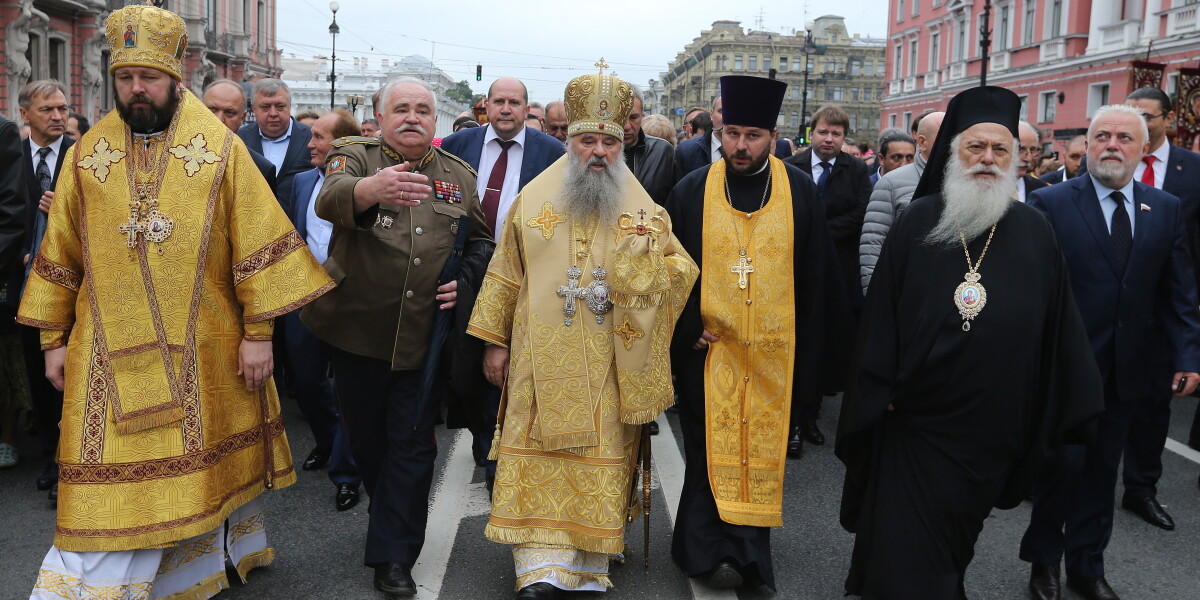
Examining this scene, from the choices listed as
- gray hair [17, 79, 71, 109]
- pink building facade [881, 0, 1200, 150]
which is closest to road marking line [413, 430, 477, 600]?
gray hair [17, 79, 71, 109]

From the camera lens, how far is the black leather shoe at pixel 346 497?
5.43 metres

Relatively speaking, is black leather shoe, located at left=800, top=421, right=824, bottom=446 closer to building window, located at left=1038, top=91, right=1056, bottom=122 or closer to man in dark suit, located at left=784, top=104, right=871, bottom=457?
man in dark suit, located at left=784, top=104, right=871, bottom=457

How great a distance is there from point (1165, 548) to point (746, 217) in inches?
110

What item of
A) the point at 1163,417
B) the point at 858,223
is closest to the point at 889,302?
the point at 1163,417

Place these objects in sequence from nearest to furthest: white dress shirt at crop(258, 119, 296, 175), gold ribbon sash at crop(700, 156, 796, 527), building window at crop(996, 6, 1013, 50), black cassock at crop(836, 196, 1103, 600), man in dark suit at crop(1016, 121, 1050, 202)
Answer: black cassock at crop(836, 196, 1103, 600) < gold ribbon sash at crop(700, 156, 796, 527) < man in dark suit at crop(1016, 121, 1050, 202) < white dress shirt at crop(258, 119, 296, 175) < building window at crop(996, 6, 1013, 50)

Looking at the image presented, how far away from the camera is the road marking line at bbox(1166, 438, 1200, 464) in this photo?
680 cm

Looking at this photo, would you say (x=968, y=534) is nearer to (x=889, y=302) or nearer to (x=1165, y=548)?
(x=889, y=302)

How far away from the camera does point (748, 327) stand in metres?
4.65

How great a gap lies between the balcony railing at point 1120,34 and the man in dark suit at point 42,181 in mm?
33558

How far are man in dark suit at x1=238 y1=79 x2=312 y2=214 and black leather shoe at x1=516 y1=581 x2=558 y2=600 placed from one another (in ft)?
13.0

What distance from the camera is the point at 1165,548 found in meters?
5.09

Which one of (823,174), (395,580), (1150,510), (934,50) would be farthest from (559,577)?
(934,50)

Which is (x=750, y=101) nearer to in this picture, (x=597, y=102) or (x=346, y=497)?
(x=597, y=102)

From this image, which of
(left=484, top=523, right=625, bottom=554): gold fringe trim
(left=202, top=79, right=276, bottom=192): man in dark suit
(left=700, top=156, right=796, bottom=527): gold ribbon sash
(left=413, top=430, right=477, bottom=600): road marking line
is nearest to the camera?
(left=484, top=523, right=625, bottom=554): gold fringe trim
